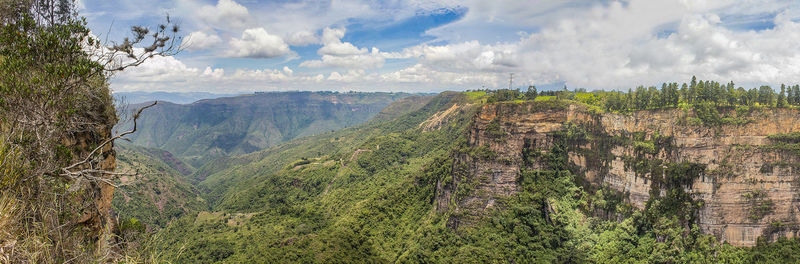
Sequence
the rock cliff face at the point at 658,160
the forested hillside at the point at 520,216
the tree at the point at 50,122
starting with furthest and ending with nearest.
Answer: the forested hillside at the point at 520,216
the rock cliff face at the point at 658,160
the tree at the point at 50,122

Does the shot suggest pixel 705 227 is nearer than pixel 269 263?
Yes

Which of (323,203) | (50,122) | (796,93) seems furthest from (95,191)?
(323,203)

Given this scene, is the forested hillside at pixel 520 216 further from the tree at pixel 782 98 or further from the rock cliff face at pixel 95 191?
the rock cliff face at pixel 95 191

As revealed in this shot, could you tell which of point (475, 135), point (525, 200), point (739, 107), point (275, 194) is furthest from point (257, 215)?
point (739, 107)

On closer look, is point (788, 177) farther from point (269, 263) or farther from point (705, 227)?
point (269, 263)

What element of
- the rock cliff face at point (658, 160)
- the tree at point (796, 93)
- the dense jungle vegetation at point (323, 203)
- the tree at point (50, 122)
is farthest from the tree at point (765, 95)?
the tree at point (50, 122)

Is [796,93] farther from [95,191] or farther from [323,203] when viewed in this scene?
[323,203]

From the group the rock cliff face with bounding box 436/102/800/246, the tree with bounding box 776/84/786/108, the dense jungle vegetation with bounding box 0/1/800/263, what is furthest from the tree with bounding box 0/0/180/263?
the tree with bounding box 776/84/786/108

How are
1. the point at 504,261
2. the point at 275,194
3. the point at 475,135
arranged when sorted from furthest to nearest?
the point at 275,194, the point at 475,135, the point at 504,261
